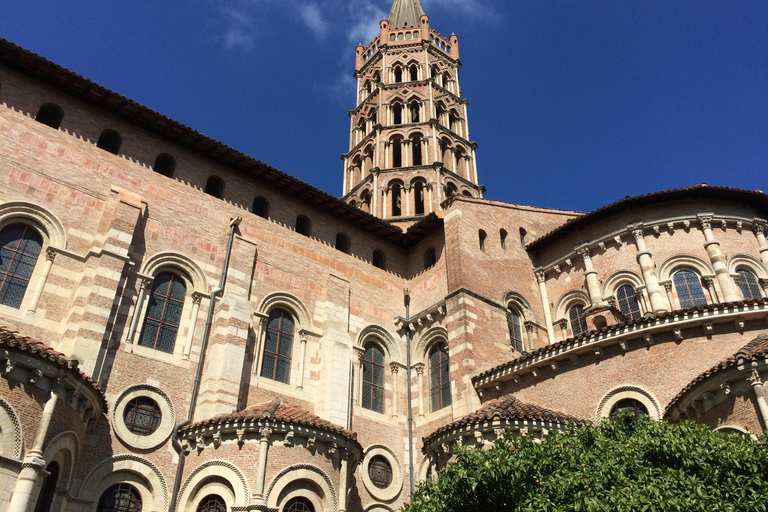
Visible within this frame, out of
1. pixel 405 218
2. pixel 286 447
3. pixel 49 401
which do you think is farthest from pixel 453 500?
pixel 405 218

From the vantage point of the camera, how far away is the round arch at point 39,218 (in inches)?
703

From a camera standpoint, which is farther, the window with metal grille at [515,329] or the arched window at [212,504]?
the window with metal grille at [515,329]

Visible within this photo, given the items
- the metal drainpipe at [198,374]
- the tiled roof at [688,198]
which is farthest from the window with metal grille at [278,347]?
the tiled roof at [688,198]

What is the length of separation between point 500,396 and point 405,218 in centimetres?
1703

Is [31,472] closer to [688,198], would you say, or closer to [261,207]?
[261,207]

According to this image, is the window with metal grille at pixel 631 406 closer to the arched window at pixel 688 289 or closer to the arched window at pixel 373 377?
the arched window at pixel 688 289

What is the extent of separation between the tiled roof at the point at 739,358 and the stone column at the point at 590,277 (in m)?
7.91

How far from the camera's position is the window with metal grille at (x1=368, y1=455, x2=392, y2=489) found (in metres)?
21.3

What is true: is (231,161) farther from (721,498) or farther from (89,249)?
(721,498)

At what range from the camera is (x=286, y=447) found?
1725 cm

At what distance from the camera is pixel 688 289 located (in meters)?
22.5

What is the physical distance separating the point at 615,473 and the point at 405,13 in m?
45.4

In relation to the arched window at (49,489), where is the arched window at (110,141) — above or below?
above

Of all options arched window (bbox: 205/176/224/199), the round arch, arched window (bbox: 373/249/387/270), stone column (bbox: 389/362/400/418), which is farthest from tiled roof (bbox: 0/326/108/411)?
arched window (bbox: 373/249/387/270)
